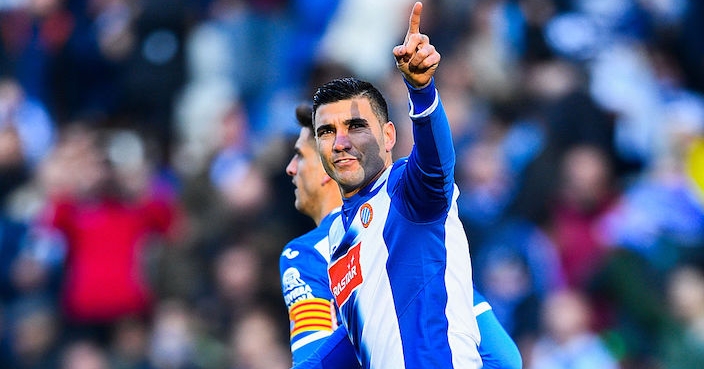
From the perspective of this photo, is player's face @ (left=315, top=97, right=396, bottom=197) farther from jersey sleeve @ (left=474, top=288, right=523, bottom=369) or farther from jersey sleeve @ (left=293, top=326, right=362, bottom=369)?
jersey sleeve @ (left=474, top=288, right=523, bottom=369)

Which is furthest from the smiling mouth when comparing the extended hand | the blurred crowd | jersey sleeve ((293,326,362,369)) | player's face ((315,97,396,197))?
the blurred crowd

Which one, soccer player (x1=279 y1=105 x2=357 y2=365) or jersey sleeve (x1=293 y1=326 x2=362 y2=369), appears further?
soccer player (x1=279 y1=105 x2=357 y2=365)

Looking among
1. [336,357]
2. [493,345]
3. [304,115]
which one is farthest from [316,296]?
[304,115]

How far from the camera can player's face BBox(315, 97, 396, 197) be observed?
5043 mm

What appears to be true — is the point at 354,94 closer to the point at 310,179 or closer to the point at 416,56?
the point at 416,56

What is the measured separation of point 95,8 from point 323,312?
847 cm

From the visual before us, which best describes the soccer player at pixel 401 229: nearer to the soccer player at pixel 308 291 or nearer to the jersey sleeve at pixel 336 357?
the jersey sleeve at pixel 336 357

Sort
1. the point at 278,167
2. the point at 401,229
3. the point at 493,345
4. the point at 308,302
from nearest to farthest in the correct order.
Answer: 1. the point at 401,229
2. the point at 493,345
3. the point at 308,302
4. the point at 278,167

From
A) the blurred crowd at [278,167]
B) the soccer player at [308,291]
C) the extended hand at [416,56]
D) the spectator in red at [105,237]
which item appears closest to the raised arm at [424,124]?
the extended hand at [416,56]

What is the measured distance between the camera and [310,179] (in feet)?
21.4

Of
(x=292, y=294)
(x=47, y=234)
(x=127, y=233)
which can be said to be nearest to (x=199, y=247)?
(x=127, y=233)

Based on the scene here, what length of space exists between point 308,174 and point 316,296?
0.72 m

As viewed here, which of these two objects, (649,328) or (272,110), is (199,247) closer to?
(272,110)

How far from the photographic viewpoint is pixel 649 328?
9891 millimetres
